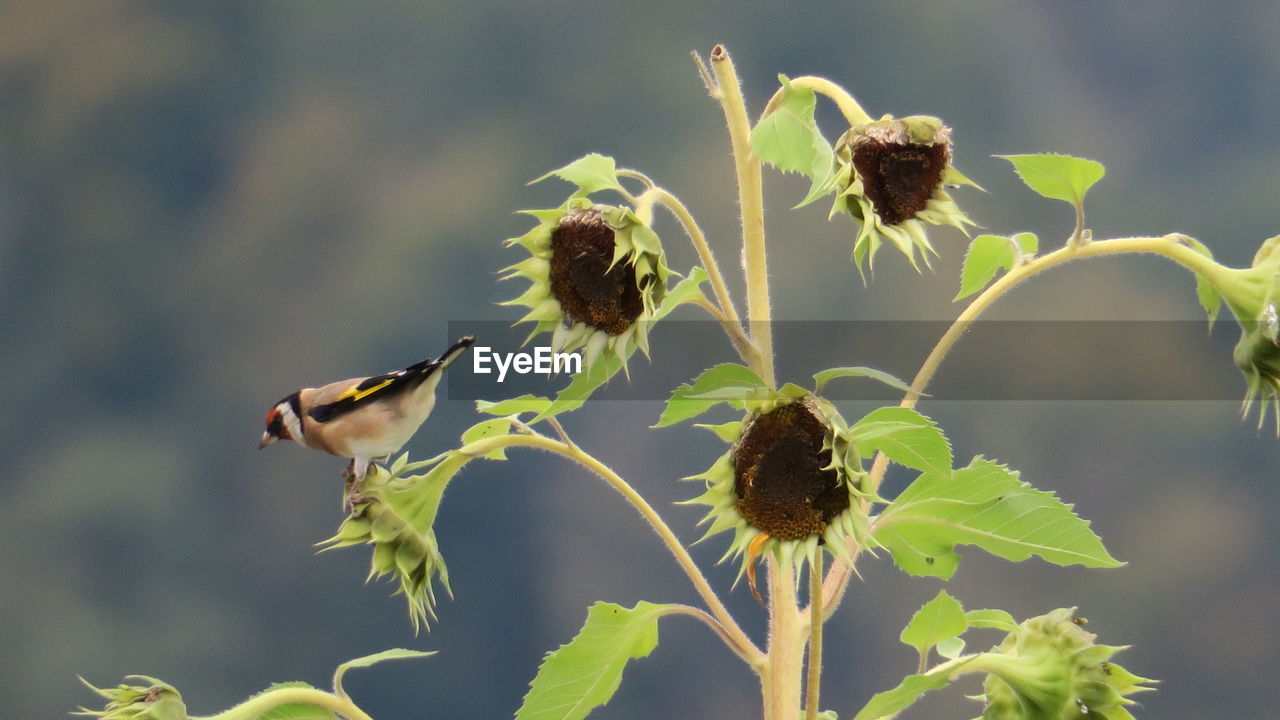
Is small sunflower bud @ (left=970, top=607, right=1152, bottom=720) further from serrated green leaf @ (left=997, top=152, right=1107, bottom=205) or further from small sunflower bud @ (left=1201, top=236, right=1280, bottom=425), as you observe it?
serrated green leaf @ (left=997, top=152, right=1107, bottom=205)

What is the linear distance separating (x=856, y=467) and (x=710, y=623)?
0.29 metres

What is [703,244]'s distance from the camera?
1219mm

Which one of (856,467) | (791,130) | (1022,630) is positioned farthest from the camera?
(1022,630)

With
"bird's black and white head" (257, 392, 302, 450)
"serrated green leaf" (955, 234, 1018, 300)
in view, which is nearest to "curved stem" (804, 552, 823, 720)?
"serrated green leaf" (955, 234, 1018, 300)

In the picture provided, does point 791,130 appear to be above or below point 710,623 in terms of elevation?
above

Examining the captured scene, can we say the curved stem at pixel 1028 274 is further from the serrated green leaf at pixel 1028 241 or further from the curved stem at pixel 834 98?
the curved stem at pixel 834 98

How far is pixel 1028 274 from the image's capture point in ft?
4.14

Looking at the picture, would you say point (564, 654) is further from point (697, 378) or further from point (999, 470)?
point (999, 470)

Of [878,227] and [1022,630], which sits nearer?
[878,227]

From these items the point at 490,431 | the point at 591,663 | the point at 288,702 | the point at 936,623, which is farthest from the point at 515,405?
the point at 936,623

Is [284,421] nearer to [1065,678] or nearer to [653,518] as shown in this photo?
[653,518]

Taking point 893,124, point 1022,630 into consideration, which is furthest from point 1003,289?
point 1022,630

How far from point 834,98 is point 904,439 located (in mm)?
315

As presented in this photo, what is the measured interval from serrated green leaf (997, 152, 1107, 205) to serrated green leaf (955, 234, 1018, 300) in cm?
11
